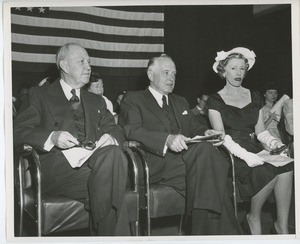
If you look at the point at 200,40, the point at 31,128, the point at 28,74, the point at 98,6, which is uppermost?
the point at 98,6

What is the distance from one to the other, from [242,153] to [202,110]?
26cm

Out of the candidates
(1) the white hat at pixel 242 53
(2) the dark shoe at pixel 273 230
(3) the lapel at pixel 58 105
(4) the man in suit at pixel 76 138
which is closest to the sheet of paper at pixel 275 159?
(2) the dark shoe at pixel 273 230

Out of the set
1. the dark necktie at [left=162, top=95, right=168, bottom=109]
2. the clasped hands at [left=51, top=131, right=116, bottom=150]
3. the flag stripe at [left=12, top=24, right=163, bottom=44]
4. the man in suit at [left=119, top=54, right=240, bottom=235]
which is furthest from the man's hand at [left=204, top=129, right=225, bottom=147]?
the clasped hands at [left=51, top=131, right=116, bottom=150]

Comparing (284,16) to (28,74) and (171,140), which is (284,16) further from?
(28,74)

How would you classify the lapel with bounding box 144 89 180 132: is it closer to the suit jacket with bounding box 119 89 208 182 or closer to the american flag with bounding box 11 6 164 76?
the suit jacket with bounding box 119 89 208 182

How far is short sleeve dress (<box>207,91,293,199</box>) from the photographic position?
198 centimetres

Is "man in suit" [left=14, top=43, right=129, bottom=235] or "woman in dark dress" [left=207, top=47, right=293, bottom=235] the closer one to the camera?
"man in suit" [left=14, top=43, right=129, bottom=235]

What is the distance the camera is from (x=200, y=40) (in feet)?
6.50

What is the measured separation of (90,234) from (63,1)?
968mm

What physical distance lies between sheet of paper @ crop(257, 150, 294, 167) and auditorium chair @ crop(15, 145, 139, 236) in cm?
57

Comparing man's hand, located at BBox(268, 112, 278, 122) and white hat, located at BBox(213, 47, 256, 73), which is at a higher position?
white hat, located at BBox(213, 47, 256, 73)

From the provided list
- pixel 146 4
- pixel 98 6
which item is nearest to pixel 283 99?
pixel 146 4

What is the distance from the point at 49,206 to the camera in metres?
1.80

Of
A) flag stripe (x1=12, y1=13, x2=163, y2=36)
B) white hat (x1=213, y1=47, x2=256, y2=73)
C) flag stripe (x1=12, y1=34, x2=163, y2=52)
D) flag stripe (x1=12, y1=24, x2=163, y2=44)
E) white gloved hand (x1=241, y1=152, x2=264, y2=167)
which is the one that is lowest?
white gloved hand (x1=241, y1=152, x2=264, y2=167)
